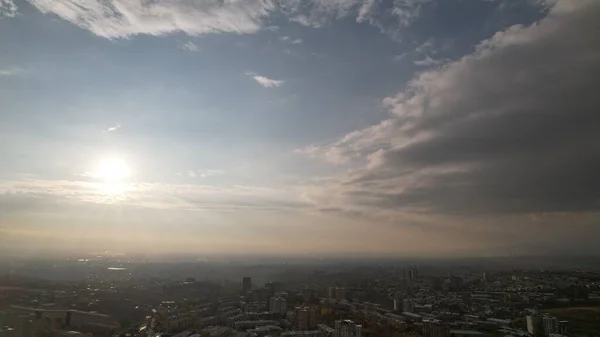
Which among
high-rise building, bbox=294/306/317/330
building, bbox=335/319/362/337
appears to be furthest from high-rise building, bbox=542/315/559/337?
high-rise building, bbox=294/306/317/330

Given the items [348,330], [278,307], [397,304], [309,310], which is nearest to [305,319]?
[309,310]

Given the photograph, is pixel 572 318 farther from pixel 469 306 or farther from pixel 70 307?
pixel 70 307

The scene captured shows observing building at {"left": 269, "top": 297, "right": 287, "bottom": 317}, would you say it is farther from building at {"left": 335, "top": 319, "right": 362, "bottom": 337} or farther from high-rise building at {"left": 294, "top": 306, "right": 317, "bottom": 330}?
building at {"left": 335, "top": 319, "right": 362, "bottom": 337}

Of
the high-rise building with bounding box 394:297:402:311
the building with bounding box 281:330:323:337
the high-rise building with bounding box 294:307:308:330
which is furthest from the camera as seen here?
the high-rise building with bounding box 394:297:402:311

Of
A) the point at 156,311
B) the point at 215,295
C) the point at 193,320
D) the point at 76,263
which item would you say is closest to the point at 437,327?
the point at 193,320

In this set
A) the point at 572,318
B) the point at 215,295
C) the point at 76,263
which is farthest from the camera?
the point at 76,263

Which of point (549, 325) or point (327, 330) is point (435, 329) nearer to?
point (327, 330)

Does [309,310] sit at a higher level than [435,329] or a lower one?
higher
